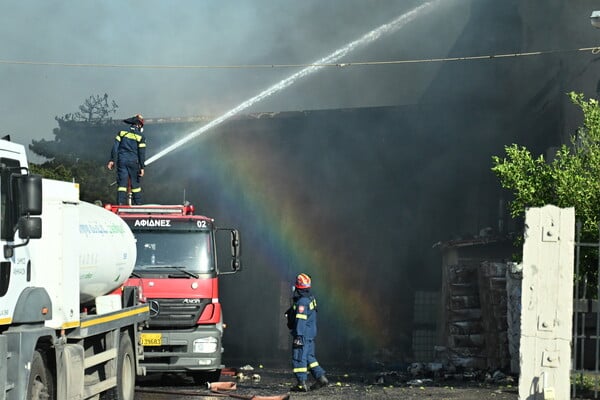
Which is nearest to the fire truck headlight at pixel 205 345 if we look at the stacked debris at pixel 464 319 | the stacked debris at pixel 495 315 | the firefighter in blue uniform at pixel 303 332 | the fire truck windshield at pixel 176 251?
the fire truck windshield at pixel 176 251

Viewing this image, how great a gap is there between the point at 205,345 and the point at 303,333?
1.40 meters

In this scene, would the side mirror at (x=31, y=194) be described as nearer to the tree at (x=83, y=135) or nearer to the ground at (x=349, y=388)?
the ground at (x=349, y=388)

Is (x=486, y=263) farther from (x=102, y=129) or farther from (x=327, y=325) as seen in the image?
(x=102, y=129)

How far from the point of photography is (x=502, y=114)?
2878cm

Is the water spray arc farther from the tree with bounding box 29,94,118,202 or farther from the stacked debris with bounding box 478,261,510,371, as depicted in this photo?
the stacked debris with bounding box 478,261,510,371

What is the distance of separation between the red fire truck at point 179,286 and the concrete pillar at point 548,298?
7057 millimetres

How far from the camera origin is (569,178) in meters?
13.9

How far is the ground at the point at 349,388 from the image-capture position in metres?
13.7

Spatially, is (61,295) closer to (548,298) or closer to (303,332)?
(548,298)

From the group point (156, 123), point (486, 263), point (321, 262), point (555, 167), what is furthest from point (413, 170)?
point (555, 167)

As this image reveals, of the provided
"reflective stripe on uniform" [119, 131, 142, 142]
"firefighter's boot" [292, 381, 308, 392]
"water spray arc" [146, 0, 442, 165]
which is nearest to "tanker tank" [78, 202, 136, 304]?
"firefighter's boot" [292, 381, 308, 392]

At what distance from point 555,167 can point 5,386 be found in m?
8.57

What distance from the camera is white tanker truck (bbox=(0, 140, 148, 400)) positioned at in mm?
8289

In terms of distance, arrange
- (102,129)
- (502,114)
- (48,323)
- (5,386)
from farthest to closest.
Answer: (102,129), (502,114), (48,323), (5,386)
